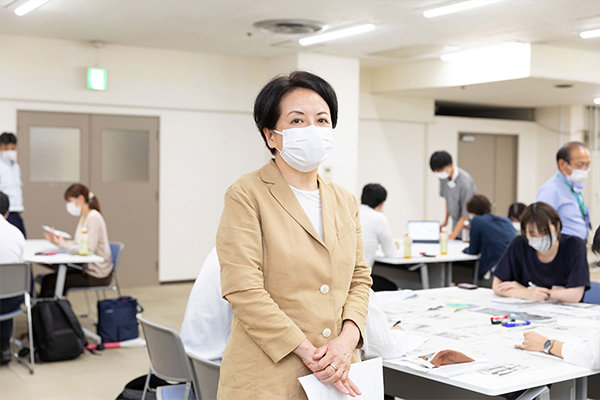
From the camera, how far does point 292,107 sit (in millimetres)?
2039

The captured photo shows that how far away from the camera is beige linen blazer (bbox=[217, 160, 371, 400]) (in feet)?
6.23

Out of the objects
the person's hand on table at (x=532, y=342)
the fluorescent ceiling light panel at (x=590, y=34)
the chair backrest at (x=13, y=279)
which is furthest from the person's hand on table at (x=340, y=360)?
the fluorescent ceiling light panel at (x=590, y=34)

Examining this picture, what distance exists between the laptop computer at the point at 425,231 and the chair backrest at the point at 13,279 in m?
3.70

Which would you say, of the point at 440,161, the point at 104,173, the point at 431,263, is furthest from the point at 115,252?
the point at 440,161

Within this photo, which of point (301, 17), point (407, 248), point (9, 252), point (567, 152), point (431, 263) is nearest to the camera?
point (567, 152)

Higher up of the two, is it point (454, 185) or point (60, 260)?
point (454, 185)

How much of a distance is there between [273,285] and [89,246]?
439 centimetres

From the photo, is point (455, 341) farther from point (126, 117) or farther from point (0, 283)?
point (126, 117)

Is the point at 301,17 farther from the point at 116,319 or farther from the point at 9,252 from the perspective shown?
the point at 9,252

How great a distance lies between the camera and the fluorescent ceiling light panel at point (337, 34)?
7074 millimetres

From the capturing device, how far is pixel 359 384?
2.03 m

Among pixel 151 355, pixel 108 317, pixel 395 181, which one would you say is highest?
pixel 395 181

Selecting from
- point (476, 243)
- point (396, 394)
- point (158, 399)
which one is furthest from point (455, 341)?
point (476, 243)

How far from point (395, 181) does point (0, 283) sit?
22.0 ft
